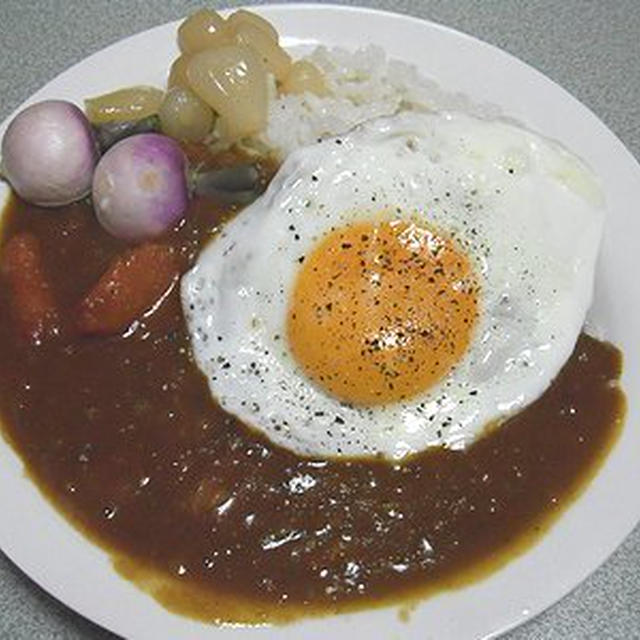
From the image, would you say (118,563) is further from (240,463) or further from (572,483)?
(572,483)

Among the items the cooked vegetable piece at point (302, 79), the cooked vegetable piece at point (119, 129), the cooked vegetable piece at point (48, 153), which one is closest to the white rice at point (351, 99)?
the cooked vegetable piece at point (302, 79)

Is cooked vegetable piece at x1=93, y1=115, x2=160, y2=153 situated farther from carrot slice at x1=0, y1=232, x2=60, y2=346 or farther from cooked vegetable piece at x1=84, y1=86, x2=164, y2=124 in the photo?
carrot slice at x1=0, y1=232, x2=60, y2=346

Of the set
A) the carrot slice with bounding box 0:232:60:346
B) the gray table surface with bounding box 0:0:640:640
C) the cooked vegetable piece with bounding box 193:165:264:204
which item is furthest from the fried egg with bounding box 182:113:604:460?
the gray table surface with bounding box 0:0:640:640

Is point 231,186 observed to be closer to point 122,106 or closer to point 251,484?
point 122,106

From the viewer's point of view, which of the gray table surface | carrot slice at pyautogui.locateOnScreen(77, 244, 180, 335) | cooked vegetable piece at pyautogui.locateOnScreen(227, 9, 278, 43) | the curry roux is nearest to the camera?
the curry roux

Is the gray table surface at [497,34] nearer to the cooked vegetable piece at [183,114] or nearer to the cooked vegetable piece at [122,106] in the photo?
the cooked vegetable piece at [122,106]

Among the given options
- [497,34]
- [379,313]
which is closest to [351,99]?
[497,34]
